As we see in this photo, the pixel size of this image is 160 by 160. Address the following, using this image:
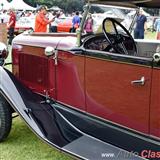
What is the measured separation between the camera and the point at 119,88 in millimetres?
3547

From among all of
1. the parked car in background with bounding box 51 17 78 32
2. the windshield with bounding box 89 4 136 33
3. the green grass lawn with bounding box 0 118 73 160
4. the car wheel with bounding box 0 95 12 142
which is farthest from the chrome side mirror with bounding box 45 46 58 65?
the parked car in background with bounding box 51 17 78 32

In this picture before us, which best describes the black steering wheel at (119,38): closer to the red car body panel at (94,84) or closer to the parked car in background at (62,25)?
the red car body panel at (94,84)

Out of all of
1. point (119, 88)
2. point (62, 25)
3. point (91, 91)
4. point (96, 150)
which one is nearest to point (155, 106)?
point (119, 88)

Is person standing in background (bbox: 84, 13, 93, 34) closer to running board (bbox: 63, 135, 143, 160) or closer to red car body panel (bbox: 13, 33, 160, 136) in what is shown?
red car body panel (bbox: 13, 33, 160, 136)

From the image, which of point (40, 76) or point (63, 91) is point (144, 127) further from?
point (40, 76)

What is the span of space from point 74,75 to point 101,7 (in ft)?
2.62

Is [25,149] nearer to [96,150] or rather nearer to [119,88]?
[96,150]

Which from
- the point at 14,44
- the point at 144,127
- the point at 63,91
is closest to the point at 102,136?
the point at 144,127

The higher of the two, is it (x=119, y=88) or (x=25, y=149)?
(x=119, y=88)

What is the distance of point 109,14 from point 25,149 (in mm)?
1865

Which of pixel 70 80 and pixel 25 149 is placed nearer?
pixel 70 80

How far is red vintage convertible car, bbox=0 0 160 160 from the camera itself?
336cm

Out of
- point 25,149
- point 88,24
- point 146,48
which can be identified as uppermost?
point 88,24

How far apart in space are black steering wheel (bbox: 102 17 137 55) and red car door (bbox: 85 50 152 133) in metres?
0.36
